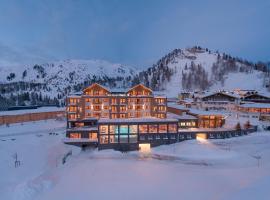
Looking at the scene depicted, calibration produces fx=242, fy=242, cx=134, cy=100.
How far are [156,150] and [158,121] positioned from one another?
595 centimetres

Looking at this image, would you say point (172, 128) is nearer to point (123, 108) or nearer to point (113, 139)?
point (113, 139)

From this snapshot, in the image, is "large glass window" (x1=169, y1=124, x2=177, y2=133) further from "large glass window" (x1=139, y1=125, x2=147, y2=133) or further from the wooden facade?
the wooden facade

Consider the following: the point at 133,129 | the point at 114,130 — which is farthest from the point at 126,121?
the point at 114,130

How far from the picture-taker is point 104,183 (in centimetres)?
2792

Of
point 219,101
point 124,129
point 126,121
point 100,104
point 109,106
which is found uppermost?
point 219,101

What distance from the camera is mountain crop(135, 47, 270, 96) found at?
146 metres

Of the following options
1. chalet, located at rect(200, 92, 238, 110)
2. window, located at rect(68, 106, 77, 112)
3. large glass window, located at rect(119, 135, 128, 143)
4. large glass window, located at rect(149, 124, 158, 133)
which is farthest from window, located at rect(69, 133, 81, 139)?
chalet, located at rect(200, 92, 238, 110)

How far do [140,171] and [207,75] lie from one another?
453 ft

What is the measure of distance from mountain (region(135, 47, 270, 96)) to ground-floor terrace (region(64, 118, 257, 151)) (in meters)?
88.7

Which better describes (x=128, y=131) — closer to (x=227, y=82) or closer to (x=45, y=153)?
(x=45, y=153)

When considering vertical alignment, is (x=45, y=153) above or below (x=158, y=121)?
below

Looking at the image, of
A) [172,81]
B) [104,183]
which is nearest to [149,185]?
[104,183]

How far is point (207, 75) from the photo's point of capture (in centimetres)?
15950

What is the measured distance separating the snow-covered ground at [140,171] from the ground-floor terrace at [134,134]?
179 centimetres
